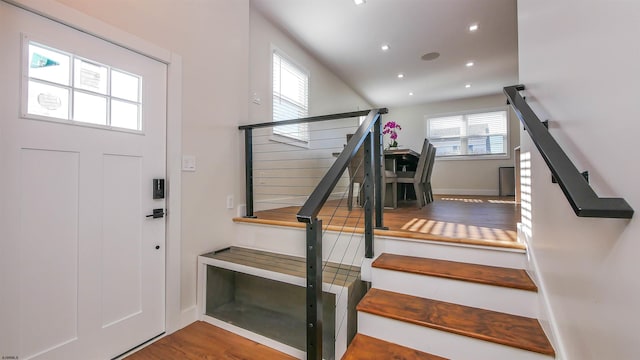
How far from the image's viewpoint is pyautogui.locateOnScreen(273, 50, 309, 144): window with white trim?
3.51m

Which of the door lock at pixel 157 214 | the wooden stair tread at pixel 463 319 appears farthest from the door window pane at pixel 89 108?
the wooden stair tread at pixel 463 319

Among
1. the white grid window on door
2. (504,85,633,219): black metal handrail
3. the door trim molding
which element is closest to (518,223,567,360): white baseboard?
(504,85,633,219): black metal handrail

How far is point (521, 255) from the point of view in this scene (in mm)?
1511

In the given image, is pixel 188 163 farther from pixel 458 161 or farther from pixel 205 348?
pixel 458 161

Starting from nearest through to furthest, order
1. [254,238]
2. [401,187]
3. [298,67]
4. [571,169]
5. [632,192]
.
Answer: [632,192] → [571,169] → [254,238] → [298,67] → [401,187]

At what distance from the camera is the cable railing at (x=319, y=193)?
102 centimetres

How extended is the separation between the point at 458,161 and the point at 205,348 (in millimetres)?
6688

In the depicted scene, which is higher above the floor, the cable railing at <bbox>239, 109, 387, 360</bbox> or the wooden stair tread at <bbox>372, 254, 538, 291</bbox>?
the cable railing at <bbox>239, 109, 387, 360</bbox>

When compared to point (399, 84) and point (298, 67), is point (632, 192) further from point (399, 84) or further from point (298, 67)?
point (399, 84)

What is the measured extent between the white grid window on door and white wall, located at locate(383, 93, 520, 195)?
656cm

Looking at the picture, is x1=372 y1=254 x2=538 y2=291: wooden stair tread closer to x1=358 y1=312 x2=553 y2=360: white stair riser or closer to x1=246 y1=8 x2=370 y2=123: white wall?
x1=358 y1=312 x2=553 y2=360: white stair riser

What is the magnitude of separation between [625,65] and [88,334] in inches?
98.9

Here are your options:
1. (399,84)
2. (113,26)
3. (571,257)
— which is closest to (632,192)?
(571,257)

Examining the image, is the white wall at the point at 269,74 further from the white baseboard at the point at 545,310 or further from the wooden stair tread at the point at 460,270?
the white baseboard at the point at 545,310
